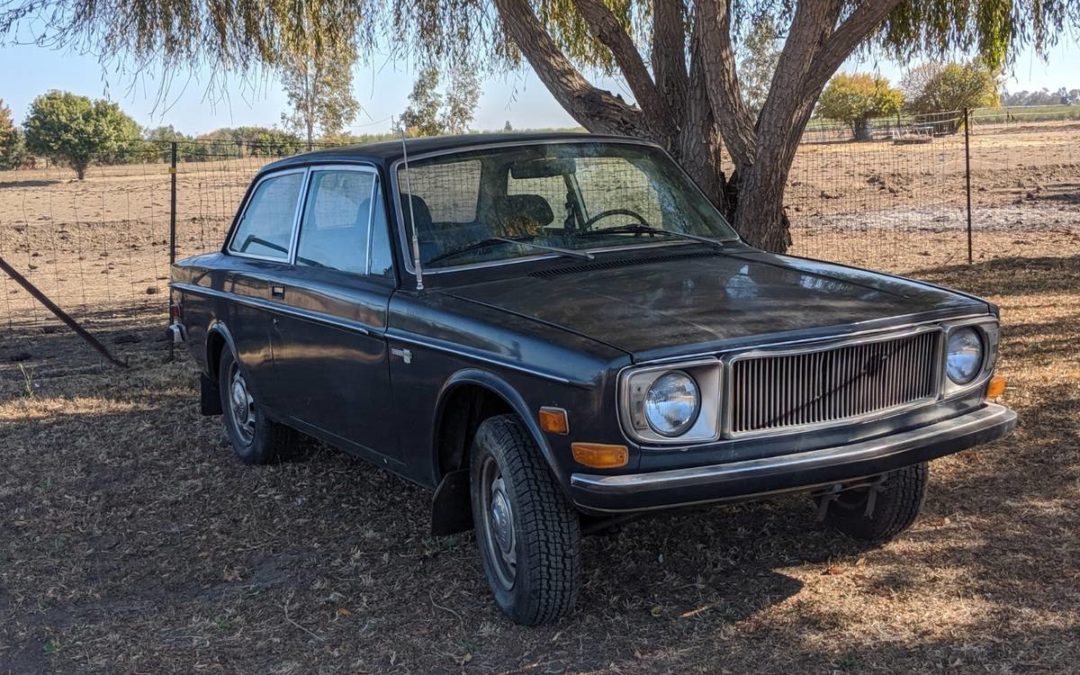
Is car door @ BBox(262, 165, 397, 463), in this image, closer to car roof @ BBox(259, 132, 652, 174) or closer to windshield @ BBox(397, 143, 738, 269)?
car roof @ BBox(259, 132, 652, 174)

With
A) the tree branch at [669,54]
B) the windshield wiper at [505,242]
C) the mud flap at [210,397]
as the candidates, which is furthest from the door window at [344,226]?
the tree branch at [669,54]

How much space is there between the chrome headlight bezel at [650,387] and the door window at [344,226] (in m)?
1.59

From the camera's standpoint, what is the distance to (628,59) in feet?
27.9

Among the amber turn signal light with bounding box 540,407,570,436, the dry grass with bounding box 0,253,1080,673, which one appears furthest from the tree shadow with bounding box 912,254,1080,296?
the amber turn signal light with bounding box 540,407,570,436

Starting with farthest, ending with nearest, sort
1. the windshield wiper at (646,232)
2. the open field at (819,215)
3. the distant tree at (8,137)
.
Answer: the distant tree at (8,137) → the open field at (819,215) → the windshield wiper at (646,232)

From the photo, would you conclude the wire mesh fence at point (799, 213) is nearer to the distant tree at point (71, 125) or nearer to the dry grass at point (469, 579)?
the dry grass at point (469, 579)

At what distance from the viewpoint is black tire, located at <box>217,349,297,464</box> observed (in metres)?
6.56

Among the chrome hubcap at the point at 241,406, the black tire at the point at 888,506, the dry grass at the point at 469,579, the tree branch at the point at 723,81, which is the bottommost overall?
the dry grass at the point at 469,579

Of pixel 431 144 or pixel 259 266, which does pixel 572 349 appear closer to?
pixel 431 144

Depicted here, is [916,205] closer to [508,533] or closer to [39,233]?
[39,233]

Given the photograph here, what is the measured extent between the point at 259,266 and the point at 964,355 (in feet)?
11.4

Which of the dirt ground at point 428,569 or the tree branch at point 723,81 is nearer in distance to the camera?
the dirt ground at point 428,569

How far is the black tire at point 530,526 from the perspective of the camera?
4.16 meters

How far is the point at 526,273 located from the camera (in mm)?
4949
